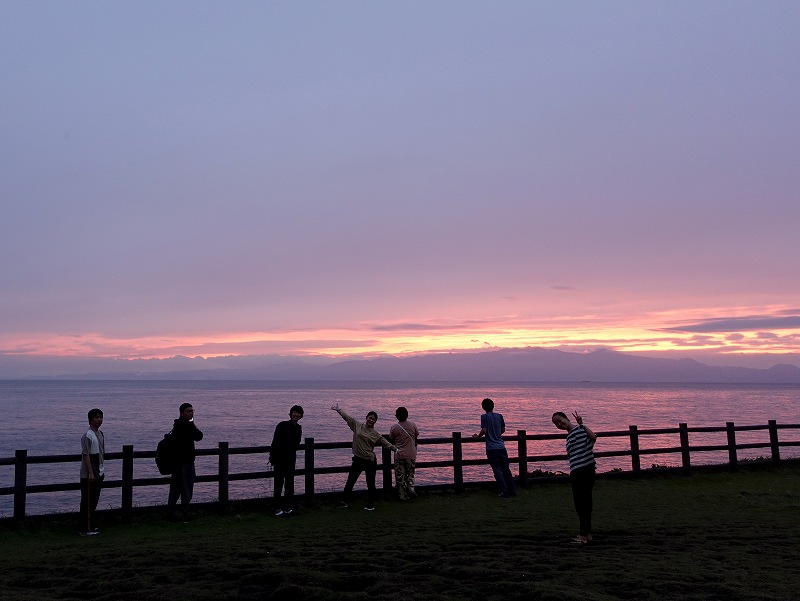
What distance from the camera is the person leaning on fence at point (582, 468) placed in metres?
8.98

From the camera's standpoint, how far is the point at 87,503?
10602 millimetres

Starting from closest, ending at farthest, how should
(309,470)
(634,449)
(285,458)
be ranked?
(285,458)
(309,470)
(634,449)

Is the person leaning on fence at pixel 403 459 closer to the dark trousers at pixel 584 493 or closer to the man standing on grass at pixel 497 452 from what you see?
the man standing on grass at pixel 497 452

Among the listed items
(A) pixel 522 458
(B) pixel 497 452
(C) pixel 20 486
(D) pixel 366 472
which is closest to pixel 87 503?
(C) pixel 20 486

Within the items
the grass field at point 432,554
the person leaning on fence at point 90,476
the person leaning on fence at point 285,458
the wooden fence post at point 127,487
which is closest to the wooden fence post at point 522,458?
the grass field at point 432,554

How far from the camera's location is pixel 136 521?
11422mm

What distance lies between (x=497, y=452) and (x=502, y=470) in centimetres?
44

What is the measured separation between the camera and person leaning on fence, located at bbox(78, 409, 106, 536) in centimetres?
1062

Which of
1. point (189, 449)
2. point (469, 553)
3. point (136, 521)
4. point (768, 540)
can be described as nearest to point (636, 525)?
point (768, 540)

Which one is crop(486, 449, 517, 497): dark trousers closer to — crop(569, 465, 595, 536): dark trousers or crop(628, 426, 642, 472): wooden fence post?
crop(628, 426, 642, 472): wooden fence post

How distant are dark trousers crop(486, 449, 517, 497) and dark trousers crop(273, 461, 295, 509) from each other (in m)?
3.98

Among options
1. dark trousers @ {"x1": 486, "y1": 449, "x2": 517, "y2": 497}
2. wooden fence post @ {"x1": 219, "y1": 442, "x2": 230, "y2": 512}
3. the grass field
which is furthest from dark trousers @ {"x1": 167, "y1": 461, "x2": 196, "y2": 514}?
dark trousers @ {"x1": 486, "y1": 449, "x2": 517, "y2": 497}

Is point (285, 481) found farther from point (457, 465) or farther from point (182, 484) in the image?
point (457, 465)

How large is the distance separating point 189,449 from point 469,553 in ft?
18.0
